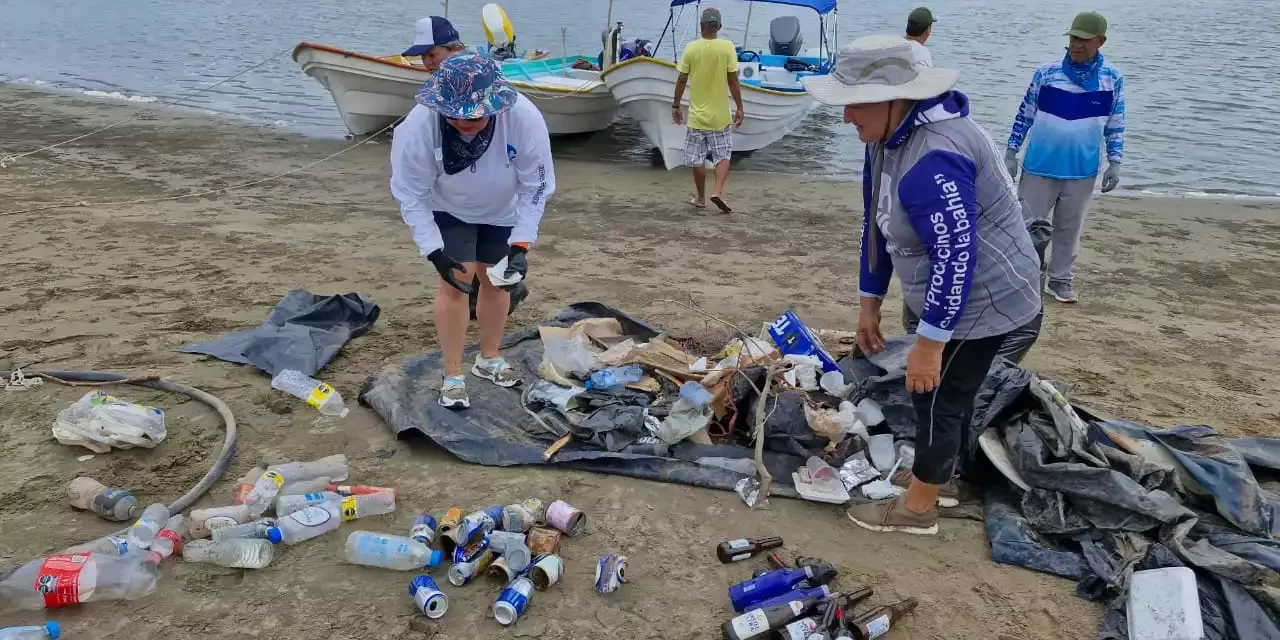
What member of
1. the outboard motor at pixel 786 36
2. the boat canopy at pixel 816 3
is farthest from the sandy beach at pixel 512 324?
the outboard motor at pixel 786 36

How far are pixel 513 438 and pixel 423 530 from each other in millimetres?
904

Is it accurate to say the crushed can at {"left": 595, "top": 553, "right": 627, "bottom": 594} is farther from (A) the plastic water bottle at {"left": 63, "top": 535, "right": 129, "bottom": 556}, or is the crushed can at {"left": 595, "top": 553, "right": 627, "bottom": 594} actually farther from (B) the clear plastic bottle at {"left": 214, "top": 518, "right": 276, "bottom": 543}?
(A) the plastic water bottle at {"left": 63, "top": 535, "right": 129, "bottom": 556}

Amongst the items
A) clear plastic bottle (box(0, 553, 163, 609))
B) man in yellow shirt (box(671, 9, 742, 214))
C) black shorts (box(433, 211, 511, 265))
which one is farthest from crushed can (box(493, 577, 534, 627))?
man in yellow shirt (box(671, 9, 742, 214))

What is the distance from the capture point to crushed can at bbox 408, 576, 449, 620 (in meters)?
2.69

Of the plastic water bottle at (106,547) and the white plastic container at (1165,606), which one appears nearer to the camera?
the white plastic container at (1165,606)

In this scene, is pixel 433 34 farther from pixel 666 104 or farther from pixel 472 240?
pixel 666 104

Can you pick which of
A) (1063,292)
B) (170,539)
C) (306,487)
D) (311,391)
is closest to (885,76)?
(306,487)

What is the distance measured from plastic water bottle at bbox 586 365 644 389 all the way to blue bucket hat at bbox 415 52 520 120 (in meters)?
1.44

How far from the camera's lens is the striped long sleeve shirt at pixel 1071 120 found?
5.49 m

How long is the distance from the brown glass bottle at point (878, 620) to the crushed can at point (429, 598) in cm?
137

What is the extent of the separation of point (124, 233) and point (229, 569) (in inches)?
209

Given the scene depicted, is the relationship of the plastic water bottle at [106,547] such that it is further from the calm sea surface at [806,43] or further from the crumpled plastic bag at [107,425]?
the calm sea surface at [806,43]

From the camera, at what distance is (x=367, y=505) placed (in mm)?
3225

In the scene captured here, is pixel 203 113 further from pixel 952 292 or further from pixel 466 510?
pixel 952 292
